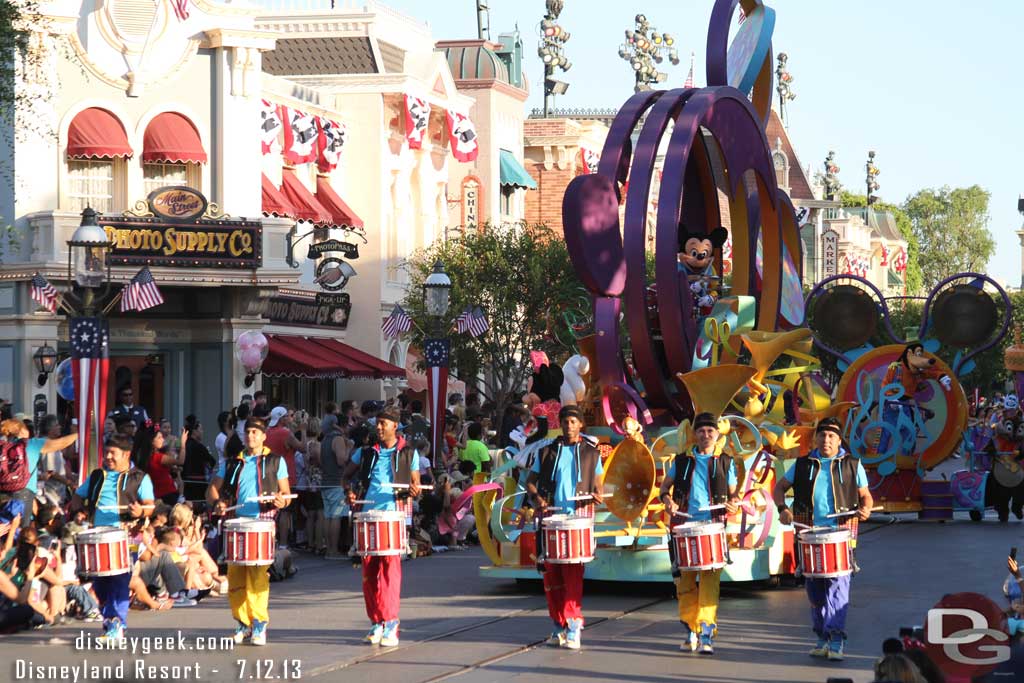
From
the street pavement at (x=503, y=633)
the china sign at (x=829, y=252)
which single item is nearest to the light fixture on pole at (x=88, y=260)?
the street pavement at (x=503, y=633)

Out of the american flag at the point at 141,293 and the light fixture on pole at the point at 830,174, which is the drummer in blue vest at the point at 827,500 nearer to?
the american flag at the point at 141,293

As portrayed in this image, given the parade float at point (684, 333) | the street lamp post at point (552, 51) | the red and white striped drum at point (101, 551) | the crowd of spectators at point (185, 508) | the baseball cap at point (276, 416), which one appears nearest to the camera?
the red and white striped drum at point (101, 551)

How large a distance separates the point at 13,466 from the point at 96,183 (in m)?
18.1

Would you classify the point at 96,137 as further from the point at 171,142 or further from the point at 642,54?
the point at 642,54

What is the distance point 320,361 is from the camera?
35406mm

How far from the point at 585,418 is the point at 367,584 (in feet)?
16.4

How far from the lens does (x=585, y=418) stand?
17141 millimetres

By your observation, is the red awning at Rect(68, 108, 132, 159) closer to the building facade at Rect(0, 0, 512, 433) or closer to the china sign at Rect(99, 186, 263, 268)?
the building facade at Rect(0, 0, 512, 433)

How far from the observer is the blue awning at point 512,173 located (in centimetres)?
4888

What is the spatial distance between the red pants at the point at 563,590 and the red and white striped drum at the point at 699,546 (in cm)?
76

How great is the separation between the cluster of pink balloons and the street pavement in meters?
14.3

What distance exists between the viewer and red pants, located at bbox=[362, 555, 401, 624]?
1248 cm

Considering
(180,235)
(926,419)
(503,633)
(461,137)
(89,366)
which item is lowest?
(503,633)

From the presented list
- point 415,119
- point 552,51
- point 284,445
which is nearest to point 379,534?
point 284,445
